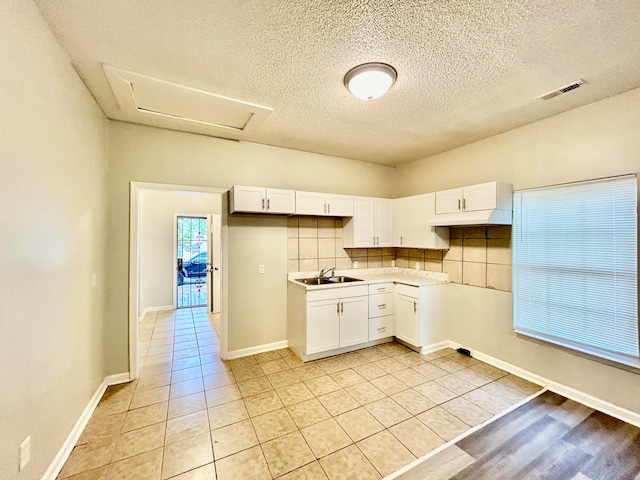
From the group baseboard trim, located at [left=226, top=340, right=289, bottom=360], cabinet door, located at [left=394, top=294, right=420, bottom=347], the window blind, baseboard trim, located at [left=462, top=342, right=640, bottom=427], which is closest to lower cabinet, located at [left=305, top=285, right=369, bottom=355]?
cabinet door, located at [left=394, top=294, right=420, bottom=347]

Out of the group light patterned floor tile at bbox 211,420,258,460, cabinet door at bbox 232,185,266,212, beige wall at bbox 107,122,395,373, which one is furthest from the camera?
cabinet door at bbox 232,185,266,212

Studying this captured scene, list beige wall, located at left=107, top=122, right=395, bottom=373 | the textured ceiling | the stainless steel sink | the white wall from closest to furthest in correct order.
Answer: the textured ceiling → beige wall, located at left=107, top=122, right=395, bottom=373 → the stainless steel sink → the white wall

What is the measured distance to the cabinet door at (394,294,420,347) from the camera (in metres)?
3.40

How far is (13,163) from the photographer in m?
1.29

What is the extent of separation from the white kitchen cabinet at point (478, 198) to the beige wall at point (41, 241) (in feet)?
11.9

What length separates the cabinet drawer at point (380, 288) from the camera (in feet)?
11.7

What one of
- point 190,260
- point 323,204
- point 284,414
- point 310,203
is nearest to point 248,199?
point 310,203

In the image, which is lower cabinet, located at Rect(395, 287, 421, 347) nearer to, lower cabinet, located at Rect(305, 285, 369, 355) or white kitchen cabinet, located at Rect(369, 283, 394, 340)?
white kitchen cabinet, located at Rect(369, 283, 394, 340)

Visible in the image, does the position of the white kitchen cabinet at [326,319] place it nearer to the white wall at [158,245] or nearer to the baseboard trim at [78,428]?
the baseboard trim at [78,428]

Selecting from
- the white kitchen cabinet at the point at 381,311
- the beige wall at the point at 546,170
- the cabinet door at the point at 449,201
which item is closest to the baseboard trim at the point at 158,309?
the white kitchen cabinet at the point at 381,311

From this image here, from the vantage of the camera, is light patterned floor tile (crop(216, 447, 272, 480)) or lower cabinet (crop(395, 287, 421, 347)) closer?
light patterned floor tile (crop(216, 447, 272, 480))

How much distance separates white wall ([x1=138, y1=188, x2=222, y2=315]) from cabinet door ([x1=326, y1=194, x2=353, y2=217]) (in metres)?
2.90

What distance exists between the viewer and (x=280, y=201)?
3.27 m

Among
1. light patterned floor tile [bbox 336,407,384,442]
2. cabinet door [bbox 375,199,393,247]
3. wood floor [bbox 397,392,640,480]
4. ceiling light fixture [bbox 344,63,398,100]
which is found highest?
ceiling light fixture [bbox 344,63,398,100]
